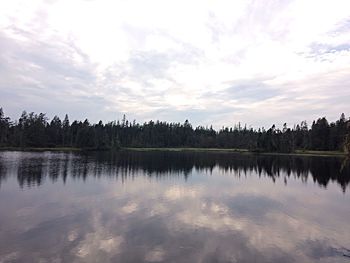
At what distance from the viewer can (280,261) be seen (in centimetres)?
1775

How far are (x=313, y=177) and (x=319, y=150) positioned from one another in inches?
4437

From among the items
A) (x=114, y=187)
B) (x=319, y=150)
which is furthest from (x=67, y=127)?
(x=114, y=187)

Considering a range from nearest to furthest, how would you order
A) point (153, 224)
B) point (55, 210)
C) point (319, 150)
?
point (153, 224), point (55, 210), point (319, 150)

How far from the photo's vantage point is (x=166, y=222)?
985 inches

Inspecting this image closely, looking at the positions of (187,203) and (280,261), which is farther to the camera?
(187,203)

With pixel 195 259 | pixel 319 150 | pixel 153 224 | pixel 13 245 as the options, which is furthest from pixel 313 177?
pixel 319 150

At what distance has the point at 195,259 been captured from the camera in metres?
17.3

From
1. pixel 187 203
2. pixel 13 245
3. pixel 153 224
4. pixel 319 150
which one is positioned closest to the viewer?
pixel 13 245

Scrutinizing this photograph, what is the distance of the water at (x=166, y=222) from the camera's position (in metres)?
18.2

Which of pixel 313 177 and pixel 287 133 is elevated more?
pixel 287 133

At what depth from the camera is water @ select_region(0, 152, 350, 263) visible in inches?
718

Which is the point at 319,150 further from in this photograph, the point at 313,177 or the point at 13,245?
the point at 13,245

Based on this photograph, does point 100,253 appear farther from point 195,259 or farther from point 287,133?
point 287,133

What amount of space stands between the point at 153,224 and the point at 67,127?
161107 mm
